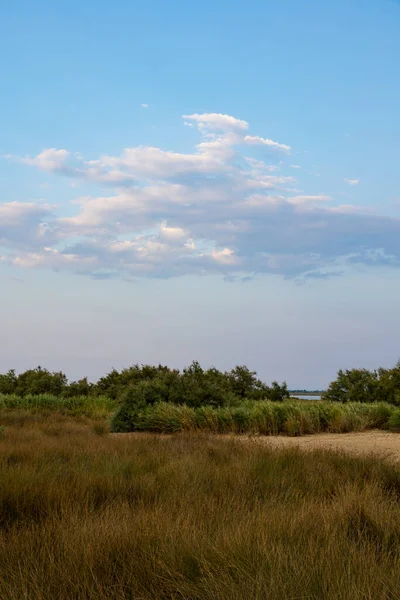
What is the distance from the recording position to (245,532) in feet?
12.4

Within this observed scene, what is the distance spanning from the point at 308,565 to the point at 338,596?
36 centimetres

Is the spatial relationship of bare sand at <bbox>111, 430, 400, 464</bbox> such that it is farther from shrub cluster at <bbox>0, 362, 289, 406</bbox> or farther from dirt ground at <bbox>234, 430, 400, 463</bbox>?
shrub cluster at <bbox>0, 362, 289, 406</bbox>

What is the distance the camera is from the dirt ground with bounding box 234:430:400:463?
10.5 m

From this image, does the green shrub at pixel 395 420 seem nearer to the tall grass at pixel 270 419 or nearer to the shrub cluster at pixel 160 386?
the tall grass at pixel 270 419

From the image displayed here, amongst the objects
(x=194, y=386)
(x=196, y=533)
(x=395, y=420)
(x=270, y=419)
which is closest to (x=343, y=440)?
(x=395, y=420)

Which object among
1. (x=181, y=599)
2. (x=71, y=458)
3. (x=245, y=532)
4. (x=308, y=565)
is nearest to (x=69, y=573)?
(x=181, y=599)

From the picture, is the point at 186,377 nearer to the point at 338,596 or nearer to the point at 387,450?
the point at 387,450

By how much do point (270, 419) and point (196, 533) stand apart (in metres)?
10.0

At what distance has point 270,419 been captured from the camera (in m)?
13.7

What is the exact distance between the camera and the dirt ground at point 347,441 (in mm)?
10539

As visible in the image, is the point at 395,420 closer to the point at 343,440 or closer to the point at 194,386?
the point at 343,440

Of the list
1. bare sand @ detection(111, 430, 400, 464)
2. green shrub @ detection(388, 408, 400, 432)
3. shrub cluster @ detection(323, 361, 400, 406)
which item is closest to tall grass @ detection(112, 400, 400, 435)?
green shrub @ detection(388, 408, 400, 432)

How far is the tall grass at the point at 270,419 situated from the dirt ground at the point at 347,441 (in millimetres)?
349

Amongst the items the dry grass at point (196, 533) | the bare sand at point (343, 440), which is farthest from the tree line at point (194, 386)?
the dry grass at point (196, 533)
